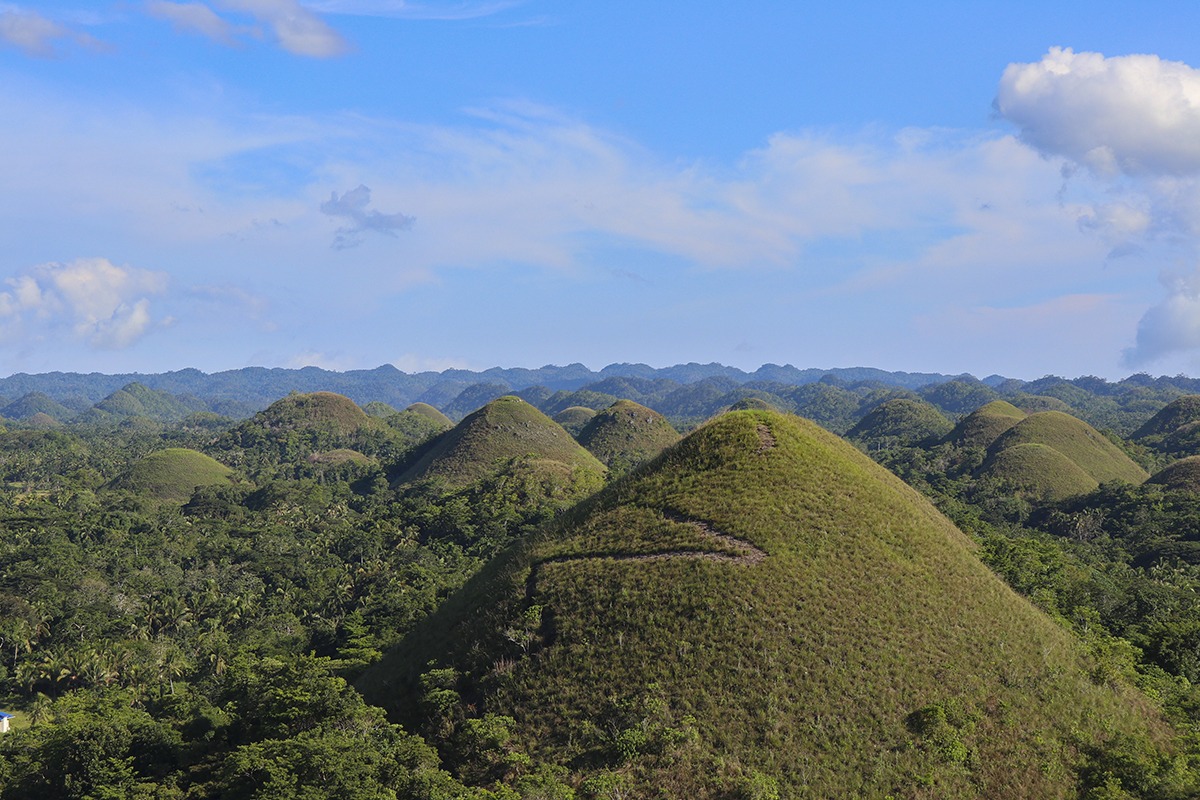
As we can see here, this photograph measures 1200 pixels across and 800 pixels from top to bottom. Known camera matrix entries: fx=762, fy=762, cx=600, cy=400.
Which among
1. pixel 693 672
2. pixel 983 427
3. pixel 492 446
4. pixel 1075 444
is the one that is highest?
pixel 983 427

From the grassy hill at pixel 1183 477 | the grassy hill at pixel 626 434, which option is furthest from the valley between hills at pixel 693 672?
the grassy hill at pixel 626 434

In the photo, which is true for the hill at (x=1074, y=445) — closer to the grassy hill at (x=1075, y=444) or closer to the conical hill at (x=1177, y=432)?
the grassy hill at (x=1075, y=444)

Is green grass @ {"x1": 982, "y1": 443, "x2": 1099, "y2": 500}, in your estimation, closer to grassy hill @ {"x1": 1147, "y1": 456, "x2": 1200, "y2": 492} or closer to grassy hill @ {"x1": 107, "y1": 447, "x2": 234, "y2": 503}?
grassy hill @ {"x1": 1147, "y1": 456, "x2": 1200, "y2": 492}

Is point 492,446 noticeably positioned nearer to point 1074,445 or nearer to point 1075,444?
point 1074,445

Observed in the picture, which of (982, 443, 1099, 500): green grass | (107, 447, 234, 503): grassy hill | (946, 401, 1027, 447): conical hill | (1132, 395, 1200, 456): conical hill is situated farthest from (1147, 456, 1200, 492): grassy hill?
(107, 447, 234, 503): grassy hill

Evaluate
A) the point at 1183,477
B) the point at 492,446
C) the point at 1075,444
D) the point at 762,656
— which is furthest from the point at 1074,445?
the point at 762,656

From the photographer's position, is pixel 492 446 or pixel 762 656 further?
pixel 492 446

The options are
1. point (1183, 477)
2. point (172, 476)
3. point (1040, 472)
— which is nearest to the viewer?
point (1183, 477)
